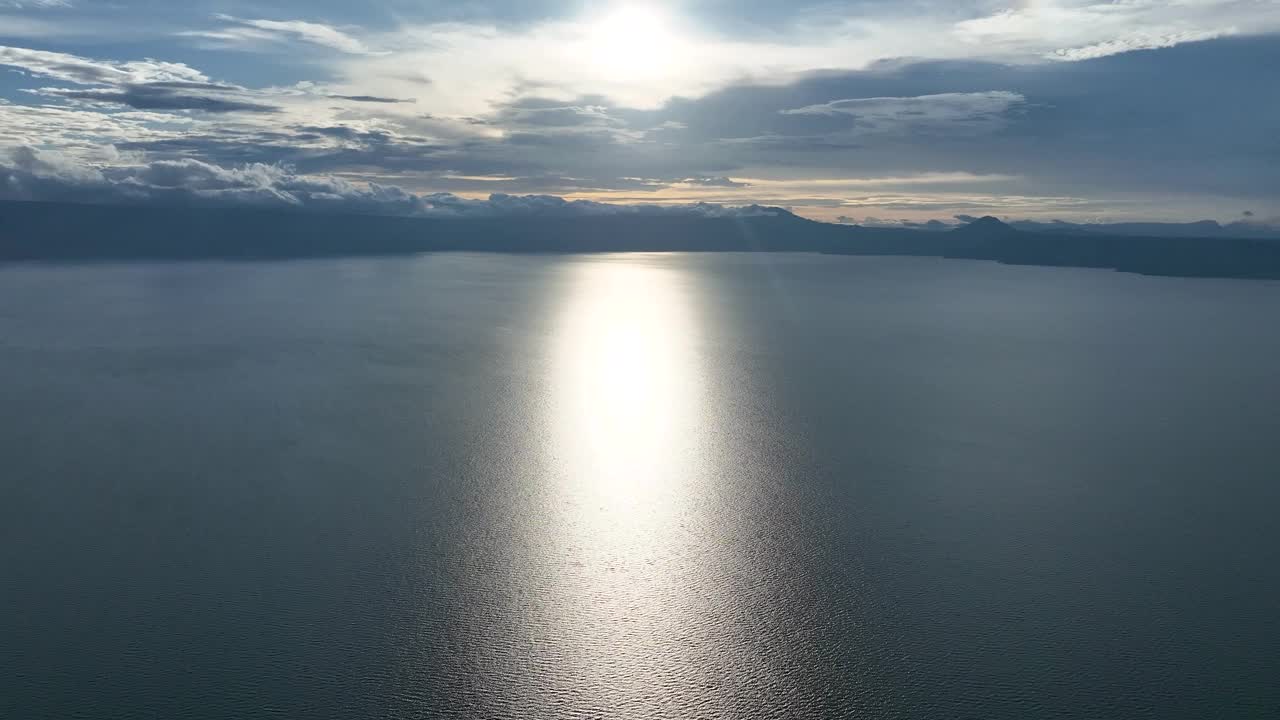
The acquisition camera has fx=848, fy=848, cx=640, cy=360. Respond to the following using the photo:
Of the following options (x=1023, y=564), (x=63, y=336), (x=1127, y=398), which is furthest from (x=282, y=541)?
(x=63, y=336)

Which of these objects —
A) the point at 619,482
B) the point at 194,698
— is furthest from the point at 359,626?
the point at 619,482

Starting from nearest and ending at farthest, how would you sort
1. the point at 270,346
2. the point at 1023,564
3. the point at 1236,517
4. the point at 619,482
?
the point at 1023,564 < the point at 1236,517 < the point at 619,482 < the point at 270,346

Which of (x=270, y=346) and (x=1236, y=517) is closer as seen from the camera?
(x=1236, y=517)

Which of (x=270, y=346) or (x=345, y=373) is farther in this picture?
(x=270, y=346)

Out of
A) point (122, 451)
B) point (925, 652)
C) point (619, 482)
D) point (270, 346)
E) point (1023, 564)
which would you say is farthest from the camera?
point (270, 346)

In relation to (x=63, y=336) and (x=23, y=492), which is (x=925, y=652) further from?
(x=63, y=336)

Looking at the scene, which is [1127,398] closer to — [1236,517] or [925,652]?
[1236,517]
